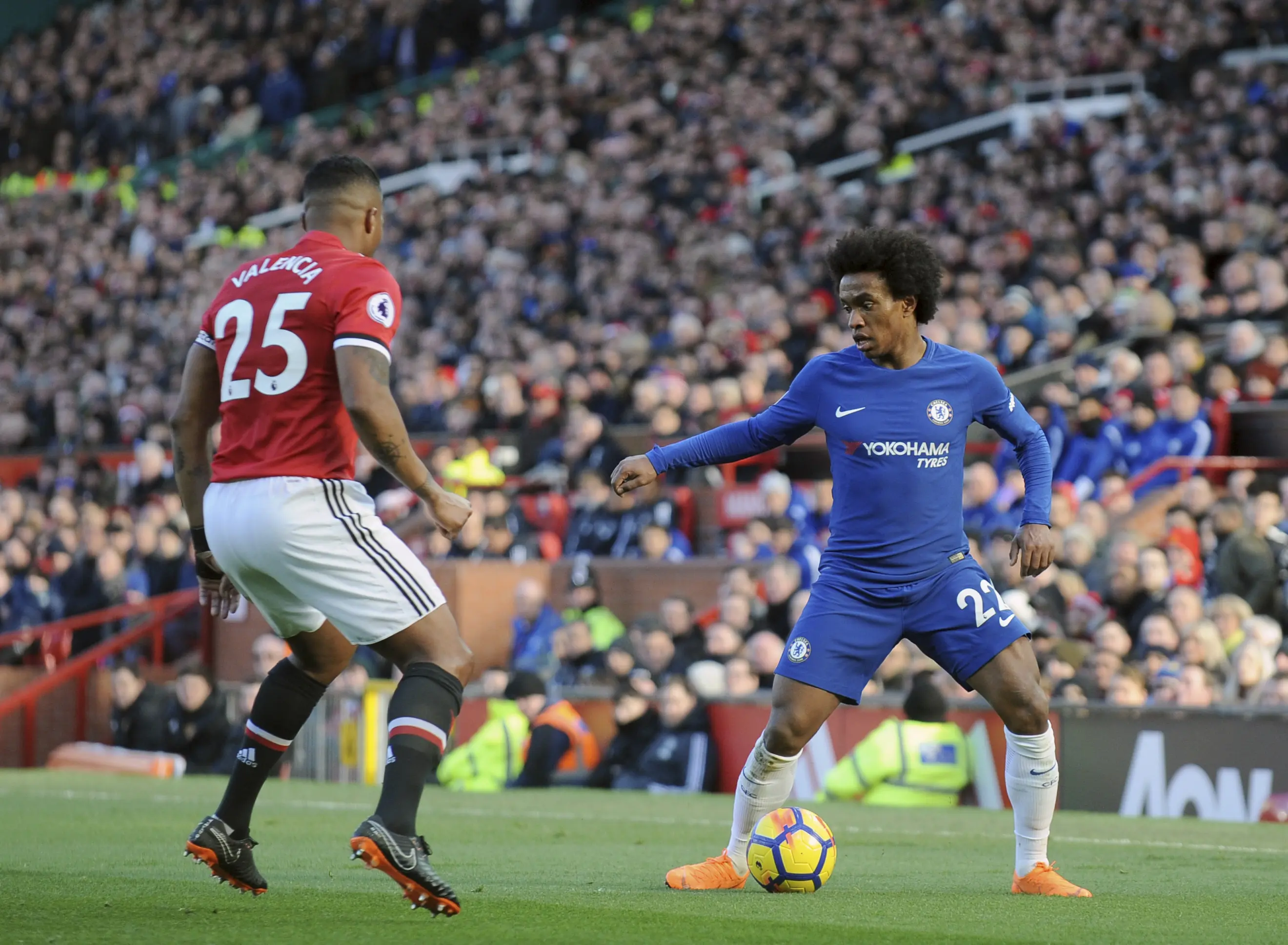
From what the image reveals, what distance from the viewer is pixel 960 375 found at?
6.56 m

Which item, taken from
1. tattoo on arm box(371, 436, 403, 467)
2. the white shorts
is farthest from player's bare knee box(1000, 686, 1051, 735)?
tattoo on arm box(371, 436, 403, 467)

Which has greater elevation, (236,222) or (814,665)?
(236,222)

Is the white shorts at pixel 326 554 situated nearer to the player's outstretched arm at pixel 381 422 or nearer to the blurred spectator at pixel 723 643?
the player's outstretched arm at pixel 381 422

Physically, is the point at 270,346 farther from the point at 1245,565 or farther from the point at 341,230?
the point at 1245,565

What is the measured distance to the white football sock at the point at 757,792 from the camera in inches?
260

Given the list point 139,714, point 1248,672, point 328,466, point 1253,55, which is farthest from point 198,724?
point 1253,55

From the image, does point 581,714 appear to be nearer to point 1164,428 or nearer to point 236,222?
→ point 1164,428

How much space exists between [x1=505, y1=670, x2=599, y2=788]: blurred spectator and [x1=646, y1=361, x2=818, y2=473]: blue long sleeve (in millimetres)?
7525

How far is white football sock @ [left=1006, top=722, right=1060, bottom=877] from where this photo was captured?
6.51 meters

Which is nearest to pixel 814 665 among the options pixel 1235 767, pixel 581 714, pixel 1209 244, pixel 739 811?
pixel 739 811

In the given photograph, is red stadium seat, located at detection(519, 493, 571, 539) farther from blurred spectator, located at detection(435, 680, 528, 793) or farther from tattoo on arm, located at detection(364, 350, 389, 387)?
tattoo on arm, located at detection(364, 350, 389, 387)

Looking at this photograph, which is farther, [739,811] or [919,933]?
[739,811]

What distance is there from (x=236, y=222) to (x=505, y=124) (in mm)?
4749

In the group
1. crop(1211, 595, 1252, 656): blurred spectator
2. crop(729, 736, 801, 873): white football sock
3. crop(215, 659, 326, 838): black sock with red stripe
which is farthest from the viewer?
crop(1211, 595, 1252, 656): blurred spectator
